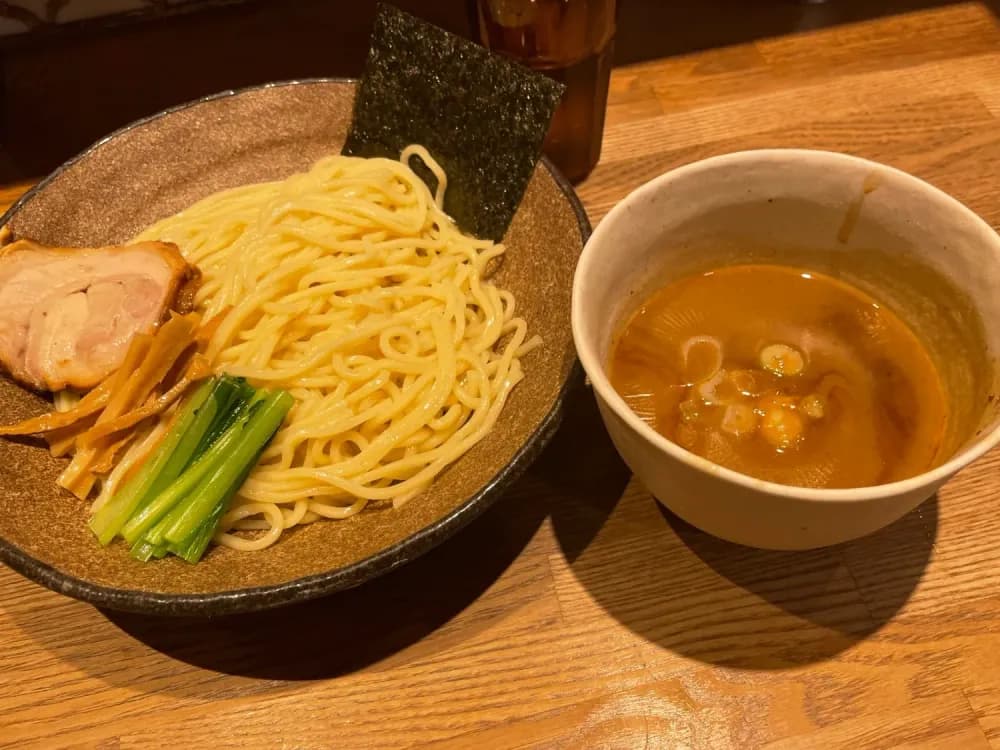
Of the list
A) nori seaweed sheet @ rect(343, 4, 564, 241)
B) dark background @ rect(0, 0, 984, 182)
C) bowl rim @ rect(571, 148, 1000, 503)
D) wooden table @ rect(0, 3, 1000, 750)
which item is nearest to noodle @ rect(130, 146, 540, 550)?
nori seaweed sheet @ rect(343, 4, 564, 241)

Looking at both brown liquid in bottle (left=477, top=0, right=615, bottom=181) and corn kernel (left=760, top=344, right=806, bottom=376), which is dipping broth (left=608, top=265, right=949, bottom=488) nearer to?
corn kernel (left=760, top=344, right=806, bottom=376)

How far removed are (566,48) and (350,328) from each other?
893mm

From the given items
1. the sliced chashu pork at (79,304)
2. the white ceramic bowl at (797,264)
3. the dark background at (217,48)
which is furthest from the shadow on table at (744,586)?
the dark background at (217,48)

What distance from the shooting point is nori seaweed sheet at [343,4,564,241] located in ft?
6.06

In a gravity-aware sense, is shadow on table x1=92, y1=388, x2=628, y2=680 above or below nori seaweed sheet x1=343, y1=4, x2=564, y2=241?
below

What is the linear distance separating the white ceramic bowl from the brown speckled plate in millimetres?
243

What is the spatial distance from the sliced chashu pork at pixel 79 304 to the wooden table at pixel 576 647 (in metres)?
0.44

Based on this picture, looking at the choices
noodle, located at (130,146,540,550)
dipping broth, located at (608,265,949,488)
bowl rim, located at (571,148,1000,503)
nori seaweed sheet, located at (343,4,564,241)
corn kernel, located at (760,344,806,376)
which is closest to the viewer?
bowl rim, located at (571,148,1000,503)

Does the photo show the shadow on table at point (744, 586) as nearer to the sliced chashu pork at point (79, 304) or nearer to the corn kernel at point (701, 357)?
the corn kernel at point (701, 357)

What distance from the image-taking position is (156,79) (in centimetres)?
277

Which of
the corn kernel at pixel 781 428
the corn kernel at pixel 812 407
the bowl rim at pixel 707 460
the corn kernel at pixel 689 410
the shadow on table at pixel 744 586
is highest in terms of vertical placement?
the bowl rim at pixel 707 460

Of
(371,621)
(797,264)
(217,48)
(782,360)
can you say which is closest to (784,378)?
(782,360)

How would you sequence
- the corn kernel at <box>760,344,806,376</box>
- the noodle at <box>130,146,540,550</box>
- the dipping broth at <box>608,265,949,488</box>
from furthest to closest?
the noodle at <box>130,146,540,550</box>, the corn kernel at <box>760,344,806,376</box>, the dipping broth at <box>608,265,949,488</box>

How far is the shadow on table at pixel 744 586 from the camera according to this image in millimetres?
1410
